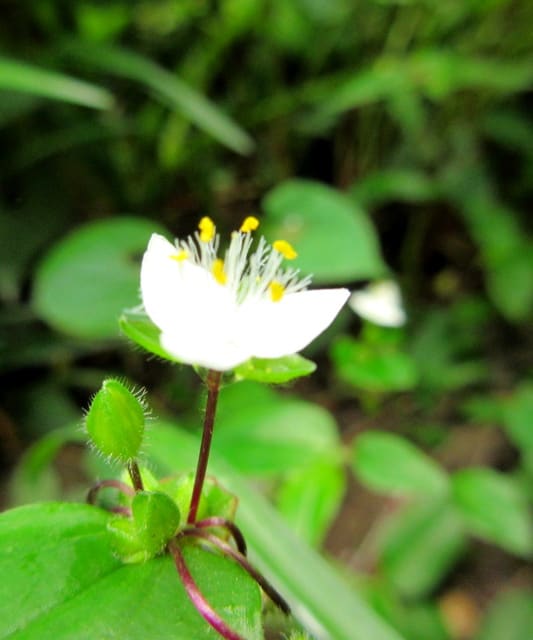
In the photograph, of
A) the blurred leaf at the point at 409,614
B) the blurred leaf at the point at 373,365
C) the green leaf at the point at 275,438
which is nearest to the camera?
the green leaf at the point at 275,438

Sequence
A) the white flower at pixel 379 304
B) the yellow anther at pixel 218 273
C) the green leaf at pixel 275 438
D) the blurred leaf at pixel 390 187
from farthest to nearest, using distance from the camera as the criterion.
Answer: the blurred leaf at pixel 390 187 < the white flower at pixel 379 304 < the green leaf at pixel 275 438 < the yellow anther at pixel 218 273

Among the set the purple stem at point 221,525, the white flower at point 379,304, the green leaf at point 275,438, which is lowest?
the green leaf at point 275,438

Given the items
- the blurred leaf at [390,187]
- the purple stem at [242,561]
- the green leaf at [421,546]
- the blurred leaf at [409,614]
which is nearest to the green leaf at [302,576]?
the purple stem at [242,561]

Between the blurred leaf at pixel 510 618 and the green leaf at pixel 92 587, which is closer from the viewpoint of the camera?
the green leaf at pixel 92 587

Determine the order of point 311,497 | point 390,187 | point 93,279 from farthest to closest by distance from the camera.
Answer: point 390,187
point 93,279
point 311,497

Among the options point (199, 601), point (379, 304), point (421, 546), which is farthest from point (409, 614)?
point (199, 601)

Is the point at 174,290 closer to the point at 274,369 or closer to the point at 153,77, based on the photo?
the point at 274,369

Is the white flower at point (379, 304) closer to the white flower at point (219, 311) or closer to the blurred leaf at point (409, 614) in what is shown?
the blurred leaf at point (409, 614)
